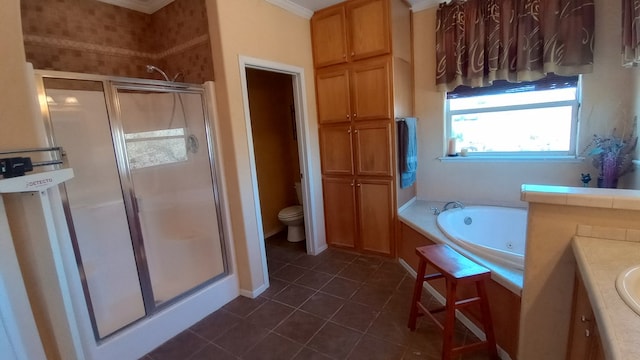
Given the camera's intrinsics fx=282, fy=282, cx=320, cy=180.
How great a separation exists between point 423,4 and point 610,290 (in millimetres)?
2870

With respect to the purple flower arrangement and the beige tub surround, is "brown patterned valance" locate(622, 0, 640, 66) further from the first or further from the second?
the beige tub surround

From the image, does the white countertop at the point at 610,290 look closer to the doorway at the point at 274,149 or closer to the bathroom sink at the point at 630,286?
the bathroom sink at the point at 630,286

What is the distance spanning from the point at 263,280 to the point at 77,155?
158 cm

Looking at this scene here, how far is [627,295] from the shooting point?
0.76 meters

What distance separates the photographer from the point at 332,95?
2840 millimetres

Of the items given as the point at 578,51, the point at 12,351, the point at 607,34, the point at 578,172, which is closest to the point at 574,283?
the point at 578,172

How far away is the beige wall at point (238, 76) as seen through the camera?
2049mm

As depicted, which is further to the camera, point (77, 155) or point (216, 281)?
point (216, 281)

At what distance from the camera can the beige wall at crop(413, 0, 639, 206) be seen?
2162mm

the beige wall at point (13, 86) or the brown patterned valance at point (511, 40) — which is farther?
the brown patterned valance at point (511, 40)

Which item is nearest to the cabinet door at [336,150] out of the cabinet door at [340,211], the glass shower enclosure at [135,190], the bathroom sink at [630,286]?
the cabinet door at [340,211]

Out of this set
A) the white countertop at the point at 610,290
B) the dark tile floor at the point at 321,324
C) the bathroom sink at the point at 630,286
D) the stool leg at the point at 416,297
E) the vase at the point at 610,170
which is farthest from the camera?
the vase at the point at 610,170

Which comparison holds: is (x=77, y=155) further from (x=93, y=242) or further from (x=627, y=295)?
(x=627, y=295)

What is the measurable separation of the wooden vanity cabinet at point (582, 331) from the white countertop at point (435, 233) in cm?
30
